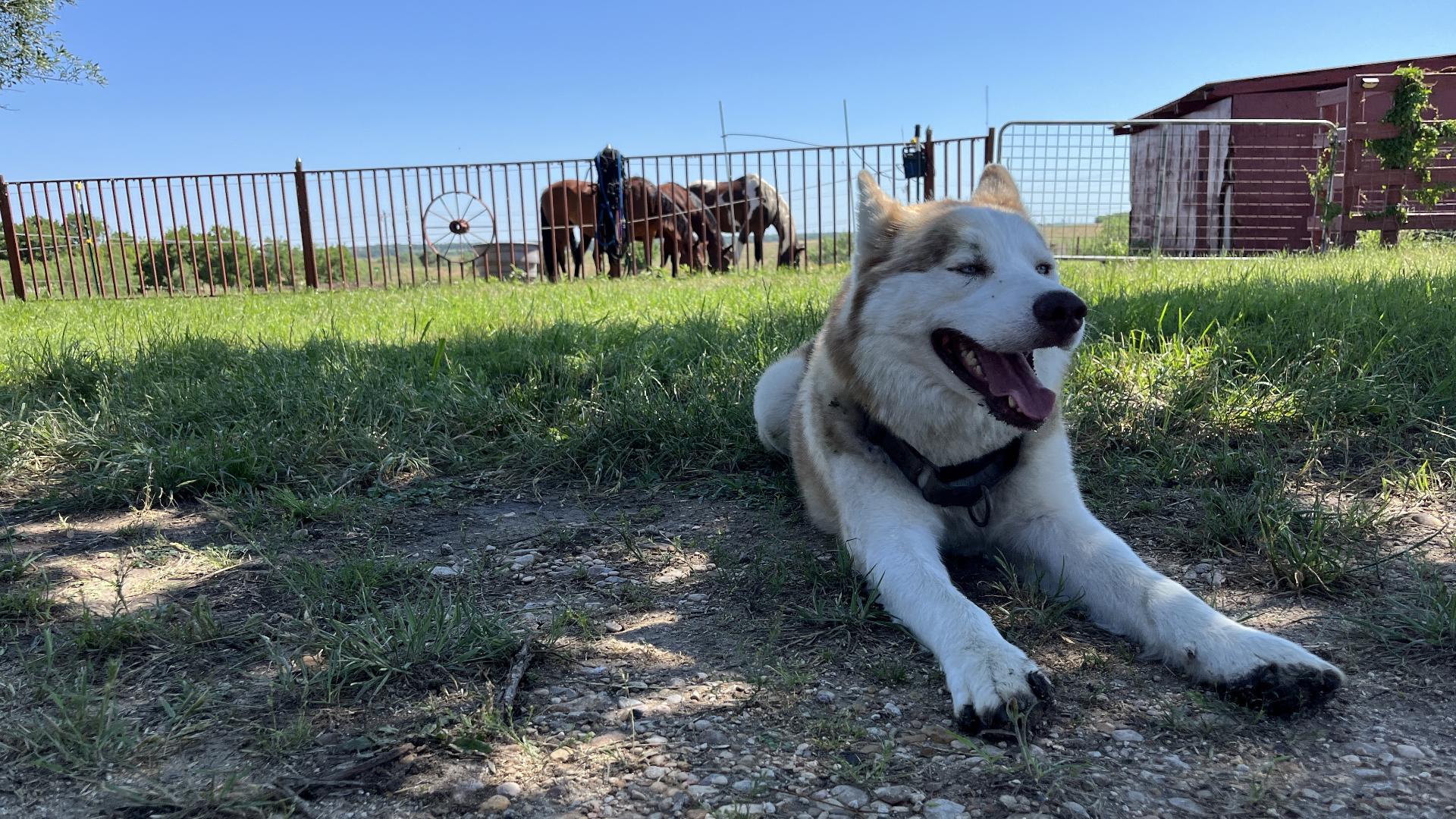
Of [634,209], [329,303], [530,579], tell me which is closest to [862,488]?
[530,579]

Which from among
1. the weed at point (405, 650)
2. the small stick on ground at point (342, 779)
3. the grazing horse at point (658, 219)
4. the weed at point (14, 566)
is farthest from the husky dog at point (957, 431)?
the grazing horse at point (658, 219)

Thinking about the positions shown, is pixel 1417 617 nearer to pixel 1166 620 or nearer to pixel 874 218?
pixel 1166 620

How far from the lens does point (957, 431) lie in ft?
8.58

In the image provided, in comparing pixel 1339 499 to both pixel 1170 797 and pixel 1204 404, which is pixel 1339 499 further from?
pixel 1170 797

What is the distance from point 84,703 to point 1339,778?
2.64m

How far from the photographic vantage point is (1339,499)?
9.95 ft

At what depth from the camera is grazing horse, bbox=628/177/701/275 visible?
13.9 metres

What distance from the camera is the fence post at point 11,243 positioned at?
14.4 m

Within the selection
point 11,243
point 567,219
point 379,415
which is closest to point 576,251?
point 567,219

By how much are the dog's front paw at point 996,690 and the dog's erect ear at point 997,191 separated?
175 centimetres

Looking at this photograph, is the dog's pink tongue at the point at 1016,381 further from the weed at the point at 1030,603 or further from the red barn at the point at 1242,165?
the red barn at the point at 1242,165

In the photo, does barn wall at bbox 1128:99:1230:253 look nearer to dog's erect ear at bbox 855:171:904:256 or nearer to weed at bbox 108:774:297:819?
dog's erect ear at bbox 855:171:904:256

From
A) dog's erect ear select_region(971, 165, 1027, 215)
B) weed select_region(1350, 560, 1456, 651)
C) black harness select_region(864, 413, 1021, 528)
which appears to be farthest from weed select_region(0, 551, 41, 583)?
weed select_region(1350, 560, 1456, 651)

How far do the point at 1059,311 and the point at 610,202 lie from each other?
38.9 ft
